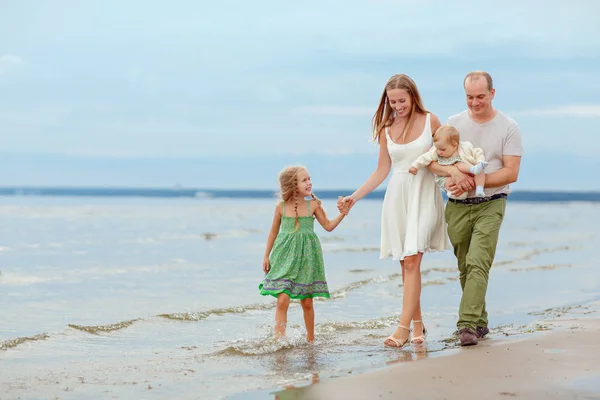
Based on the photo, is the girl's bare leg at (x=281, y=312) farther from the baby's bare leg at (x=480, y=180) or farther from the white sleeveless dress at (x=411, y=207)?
the baby's bare leg at (x=480, y=180)

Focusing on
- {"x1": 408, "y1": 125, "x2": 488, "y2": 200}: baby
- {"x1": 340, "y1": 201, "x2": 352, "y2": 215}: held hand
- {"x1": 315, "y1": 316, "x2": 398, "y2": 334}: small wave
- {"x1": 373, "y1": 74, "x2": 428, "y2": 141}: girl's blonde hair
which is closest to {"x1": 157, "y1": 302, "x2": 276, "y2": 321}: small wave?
{"x1": 315, "y1": 316, "x2": 398, "y2": 334}: small wave

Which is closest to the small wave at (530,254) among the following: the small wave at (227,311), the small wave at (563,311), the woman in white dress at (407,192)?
the small wave at (227,311)

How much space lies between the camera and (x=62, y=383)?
6.08 metres

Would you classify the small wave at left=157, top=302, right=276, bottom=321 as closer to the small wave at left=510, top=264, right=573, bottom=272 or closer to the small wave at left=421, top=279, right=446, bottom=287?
the small wave at left=421, top=279, right=446, bottom=287

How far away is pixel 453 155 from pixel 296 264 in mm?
1787

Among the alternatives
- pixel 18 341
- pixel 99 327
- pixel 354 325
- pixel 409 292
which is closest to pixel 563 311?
pixel 354 325

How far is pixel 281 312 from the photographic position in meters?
7.42

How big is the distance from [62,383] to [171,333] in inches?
114

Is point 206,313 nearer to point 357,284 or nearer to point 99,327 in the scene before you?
point 99,327

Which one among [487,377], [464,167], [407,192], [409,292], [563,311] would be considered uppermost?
[464,167]

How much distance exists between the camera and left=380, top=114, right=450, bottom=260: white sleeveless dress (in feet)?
22.7

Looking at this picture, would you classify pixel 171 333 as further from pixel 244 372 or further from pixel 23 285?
pixel 23 285

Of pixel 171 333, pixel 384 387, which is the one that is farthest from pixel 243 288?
pixel 384 387

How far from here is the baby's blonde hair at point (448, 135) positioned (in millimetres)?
6672
